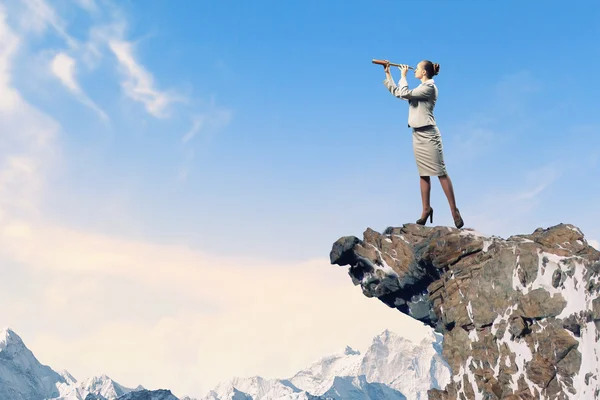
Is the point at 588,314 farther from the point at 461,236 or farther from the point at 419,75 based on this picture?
the point at 419,75

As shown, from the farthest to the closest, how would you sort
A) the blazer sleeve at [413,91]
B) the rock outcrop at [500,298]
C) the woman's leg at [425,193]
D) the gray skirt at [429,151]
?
the rock outcrop at [500,298], the woman's leg at [425,193], the gray skirt at [429,151], the blazer sleeve at [413,91]

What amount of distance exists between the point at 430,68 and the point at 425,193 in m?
3.25

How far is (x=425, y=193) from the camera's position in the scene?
18.6 metres

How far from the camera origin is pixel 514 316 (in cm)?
1981

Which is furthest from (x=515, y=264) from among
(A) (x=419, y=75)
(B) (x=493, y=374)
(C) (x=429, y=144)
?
(A) (x=419, y=75)

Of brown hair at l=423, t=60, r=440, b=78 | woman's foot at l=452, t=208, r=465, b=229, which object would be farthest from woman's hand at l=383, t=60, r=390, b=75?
woman's foot at l=452, t=208, r=465, b=229

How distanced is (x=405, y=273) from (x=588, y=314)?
616 centimetres

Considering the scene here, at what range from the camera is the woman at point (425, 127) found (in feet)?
57.7

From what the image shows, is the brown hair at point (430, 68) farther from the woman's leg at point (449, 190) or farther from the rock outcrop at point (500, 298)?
the rock outcrop at point (500, 298)

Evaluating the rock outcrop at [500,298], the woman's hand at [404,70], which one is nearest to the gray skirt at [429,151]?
the woman's hand at [404,70]

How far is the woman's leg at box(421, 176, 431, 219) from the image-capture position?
18391 mm

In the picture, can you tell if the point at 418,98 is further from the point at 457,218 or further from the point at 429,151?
the point at 457,218

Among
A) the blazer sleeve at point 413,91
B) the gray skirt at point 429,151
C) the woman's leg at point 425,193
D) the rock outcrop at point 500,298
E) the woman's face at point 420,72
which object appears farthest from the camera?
the rock outcrop at point 500,298

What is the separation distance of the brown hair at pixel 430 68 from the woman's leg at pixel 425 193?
2.63 m
